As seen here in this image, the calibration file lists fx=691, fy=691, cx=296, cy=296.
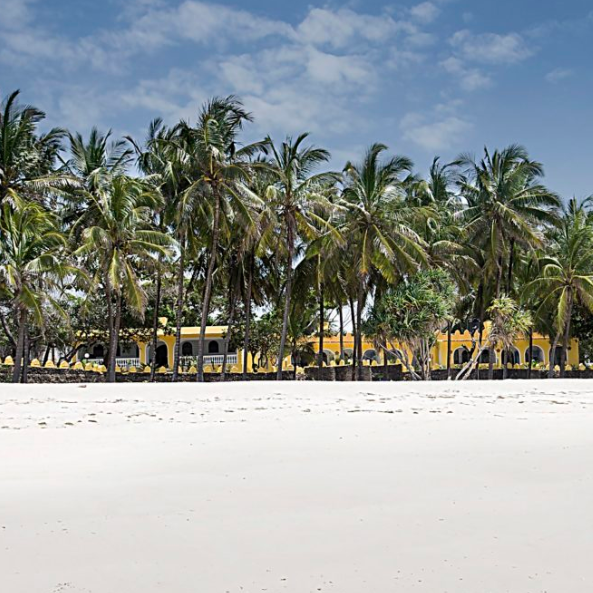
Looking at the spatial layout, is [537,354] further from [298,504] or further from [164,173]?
[298,504]

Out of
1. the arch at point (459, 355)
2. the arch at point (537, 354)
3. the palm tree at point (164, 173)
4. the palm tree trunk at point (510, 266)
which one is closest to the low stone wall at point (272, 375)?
the palm tree at point (164, 173)

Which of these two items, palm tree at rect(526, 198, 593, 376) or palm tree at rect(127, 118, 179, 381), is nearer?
palm tree at rect(127, 118, 179, 381)

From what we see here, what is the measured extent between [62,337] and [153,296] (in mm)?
5767

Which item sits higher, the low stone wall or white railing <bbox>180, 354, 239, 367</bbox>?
Result: white railing <bbox>180, 354, 239, 367</bbox>

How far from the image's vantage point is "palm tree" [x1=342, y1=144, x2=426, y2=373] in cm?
2541

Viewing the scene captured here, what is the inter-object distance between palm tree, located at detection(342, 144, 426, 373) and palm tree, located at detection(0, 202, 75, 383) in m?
10.3

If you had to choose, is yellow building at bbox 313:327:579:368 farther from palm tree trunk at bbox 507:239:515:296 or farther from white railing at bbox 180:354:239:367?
palm tree trunk at bbox 507:239:515:296

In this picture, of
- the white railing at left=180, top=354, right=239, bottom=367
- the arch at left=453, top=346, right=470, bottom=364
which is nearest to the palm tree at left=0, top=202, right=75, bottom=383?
the white railing at left=180, top=354, right=239, bottom=367

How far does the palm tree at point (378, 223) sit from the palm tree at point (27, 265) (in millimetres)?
10254

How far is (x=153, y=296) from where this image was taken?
115 feet

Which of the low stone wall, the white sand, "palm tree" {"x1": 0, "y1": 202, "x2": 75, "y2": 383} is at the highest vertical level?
"palm tree" {"x1": 0, "y1": 202, "x2": 75, "y2": 383}

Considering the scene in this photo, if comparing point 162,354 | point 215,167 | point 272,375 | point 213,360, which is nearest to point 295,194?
point 215,167

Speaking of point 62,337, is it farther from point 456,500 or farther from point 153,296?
point 456,500

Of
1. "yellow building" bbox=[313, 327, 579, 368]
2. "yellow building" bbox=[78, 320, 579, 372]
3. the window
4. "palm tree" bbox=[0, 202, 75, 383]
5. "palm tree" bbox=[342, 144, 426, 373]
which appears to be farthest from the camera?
the window
